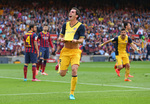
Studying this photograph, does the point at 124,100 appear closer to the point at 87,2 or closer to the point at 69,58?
the point at 69,58

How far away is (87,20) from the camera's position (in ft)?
144

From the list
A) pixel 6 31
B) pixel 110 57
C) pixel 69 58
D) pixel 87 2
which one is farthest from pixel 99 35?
pixel 69 58

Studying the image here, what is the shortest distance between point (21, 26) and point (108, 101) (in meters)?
31.0

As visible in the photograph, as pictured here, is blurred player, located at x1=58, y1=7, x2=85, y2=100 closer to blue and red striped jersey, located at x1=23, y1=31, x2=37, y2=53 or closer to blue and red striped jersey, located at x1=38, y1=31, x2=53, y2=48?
blue and red striped jersey, located at x1=23, y1=31, x2=37, y2=53

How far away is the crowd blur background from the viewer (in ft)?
122

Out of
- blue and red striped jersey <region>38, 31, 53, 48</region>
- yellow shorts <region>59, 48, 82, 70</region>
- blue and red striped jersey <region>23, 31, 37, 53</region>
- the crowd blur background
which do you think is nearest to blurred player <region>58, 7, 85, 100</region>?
yellow shorts <region>59, 48, 82, 70</region>

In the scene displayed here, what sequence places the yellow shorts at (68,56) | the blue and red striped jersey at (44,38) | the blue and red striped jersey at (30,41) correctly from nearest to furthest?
the yellow shorts at (68,56) < the blue and red striped jersey at (30,41) < the blue and red striped jersey at (44,38)

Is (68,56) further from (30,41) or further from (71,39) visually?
(30,41)

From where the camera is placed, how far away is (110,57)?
1549 inches

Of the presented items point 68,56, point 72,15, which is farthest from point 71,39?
point 72,15

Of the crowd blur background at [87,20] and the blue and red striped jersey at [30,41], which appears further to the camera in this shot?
the crowd blur background at [87,20]

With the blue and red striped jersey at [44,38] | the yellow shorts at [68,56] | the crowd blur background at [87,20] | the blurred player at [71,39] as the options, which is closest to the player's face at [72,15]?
the blurred player at [71,39]

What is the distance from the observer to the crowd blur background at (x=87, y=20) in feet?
122

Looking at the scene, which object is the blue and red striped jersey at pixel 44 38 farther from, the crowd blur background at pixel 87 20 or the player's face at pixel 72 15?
the crowd blur background at pixel 87 20
